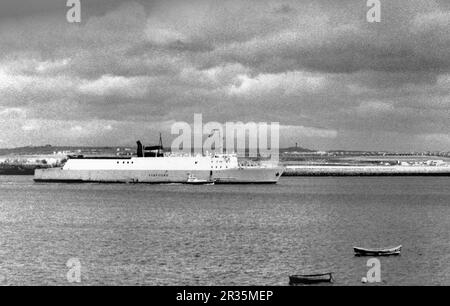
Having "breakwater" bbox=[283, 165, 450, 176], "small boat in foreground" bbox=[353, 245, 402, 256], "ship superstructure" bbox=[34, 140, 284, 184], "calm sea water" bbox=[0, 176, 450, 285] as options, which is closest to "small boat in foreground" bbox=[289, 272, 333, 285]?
"calm sea water" bbox=[0, 176, 450, 285]

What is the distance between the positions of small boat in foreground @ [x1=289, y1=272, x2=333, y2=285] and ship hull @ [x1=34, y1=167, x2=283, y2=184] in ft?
183

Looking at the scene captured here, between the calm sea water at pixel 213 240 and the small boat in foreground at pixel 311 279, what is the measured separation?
56 cm

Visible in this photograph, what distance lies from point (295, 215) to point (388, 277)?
20.7 meters

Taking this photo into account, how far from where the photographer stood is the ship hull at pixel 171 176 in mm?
77688

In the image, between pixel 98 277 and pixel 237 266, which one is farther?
pixel 237 266

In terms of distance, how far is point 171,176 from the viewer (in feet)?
261

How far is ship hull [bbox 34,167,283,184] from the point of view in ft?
255

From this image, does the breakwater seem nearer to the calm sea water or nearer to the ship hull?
the ship hull

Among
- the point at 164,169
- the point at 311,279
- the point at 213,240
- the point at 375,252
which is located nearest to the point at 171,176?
the point at 164,169
